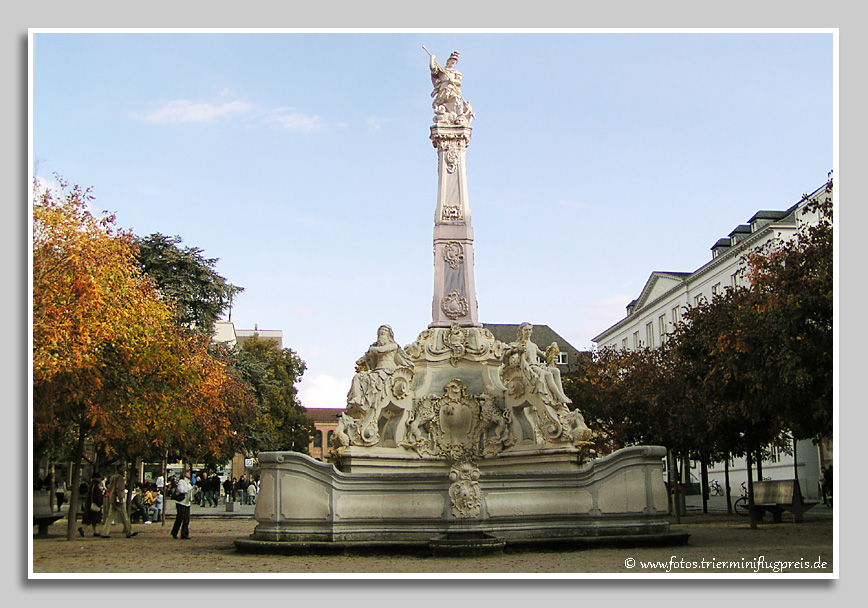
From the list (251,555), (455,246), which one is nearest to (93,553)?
(251,555)

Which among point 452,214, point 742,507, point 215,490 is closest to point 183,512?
point 452,214

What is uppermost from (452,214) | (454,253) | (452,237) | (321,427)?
(452,214)

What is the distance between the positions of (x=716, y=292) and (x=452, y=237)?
2763cm

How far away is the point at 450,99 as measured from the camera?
843 inches

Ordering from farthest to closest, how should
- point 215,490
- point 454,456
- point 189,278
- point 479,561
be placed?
point 215,490, point 189,278, point 454,456, point 479,561

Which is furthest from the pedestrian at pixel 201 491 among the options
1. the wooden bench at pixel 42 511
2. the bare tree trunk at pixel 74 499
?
the bare tree trunk at pixel 74 499

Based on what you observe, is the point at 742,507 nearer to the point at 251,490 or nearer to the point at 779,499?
the point at 779,499

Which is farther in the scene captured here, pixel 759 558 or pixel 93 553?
pixel 93 553

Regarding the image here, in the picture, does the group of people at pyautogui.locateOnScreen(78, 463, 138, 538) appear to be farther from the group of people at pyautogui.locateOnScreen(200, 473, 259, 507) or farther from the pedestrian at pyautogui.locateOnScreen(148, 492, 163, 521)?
the group of people at pyautogui.locateOnScreen(200, 473, 259, 507)

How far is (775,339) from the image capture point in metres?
18.6

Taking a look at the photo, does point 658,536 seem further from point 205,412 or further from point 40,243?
point 205,412

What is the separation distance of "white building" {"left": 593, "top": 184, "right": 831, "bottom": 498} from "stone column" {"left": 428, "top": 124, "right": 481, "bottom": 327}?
13388 mm

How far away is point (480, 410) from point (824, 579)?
9.97 m

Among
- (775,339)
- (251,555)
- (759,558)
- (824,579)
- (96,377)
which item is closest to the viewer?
(824,579)
